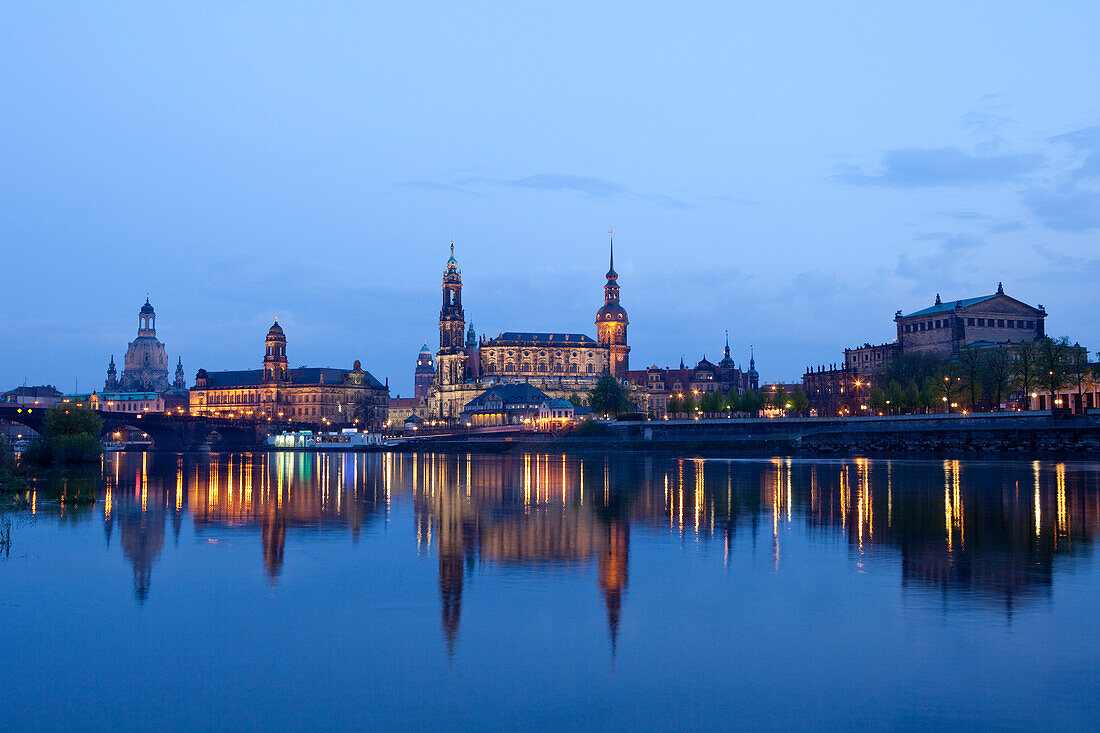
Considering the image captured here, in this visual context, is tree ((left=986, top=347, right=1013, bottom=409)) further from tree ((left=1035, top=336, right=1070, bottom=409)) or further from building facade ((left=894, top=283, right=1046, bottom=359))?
building facade ((left=894, top=283, right=1046, bottom=359))

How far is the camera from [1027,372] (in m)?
113

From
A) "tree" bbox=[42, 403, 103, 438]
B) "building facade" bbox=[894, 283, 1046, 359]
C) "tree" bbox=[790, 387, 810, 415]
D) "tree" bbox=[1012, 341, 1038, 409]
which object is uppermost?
"building facade" bbox=[894, 283, 1046, 359]

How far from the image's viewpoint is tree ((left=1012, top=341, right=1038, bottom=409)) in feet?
373

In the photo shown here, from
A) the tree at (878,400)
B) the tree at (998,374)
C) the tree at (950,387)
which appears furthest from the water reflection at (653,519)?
the tree at (878,400)

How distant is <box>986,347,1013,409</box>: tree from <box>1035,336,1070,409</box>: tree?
5733mm

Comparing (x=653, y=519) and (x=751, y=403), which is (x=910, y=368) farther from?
(x=653, y=519)

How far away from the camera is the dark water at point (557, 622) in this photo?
1243 centimetres

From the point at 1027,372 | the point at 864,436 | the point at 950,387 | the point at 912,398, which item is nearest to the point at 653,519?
the point at 864,436

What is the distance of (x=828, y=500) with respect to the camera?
138 feet

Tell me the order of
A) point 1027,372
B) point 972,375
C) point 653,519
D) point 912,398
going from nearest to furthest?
1. point 653,519
2. point 1027,372
3. point 972,375
4. point 912,398

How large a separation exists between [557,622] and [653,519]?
59.3ft

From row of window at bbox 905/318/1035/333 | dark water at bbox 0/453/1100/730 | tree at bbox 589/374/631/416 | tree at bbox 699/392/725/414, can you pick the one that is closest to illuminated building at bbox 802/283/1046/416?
row of window at bbox 905/318/1035/333

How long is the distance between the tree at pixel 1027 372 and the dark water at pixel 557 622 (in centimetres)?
8531

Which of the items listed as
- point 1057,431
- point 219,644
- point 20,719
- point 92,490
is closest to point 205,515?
point 92,490
